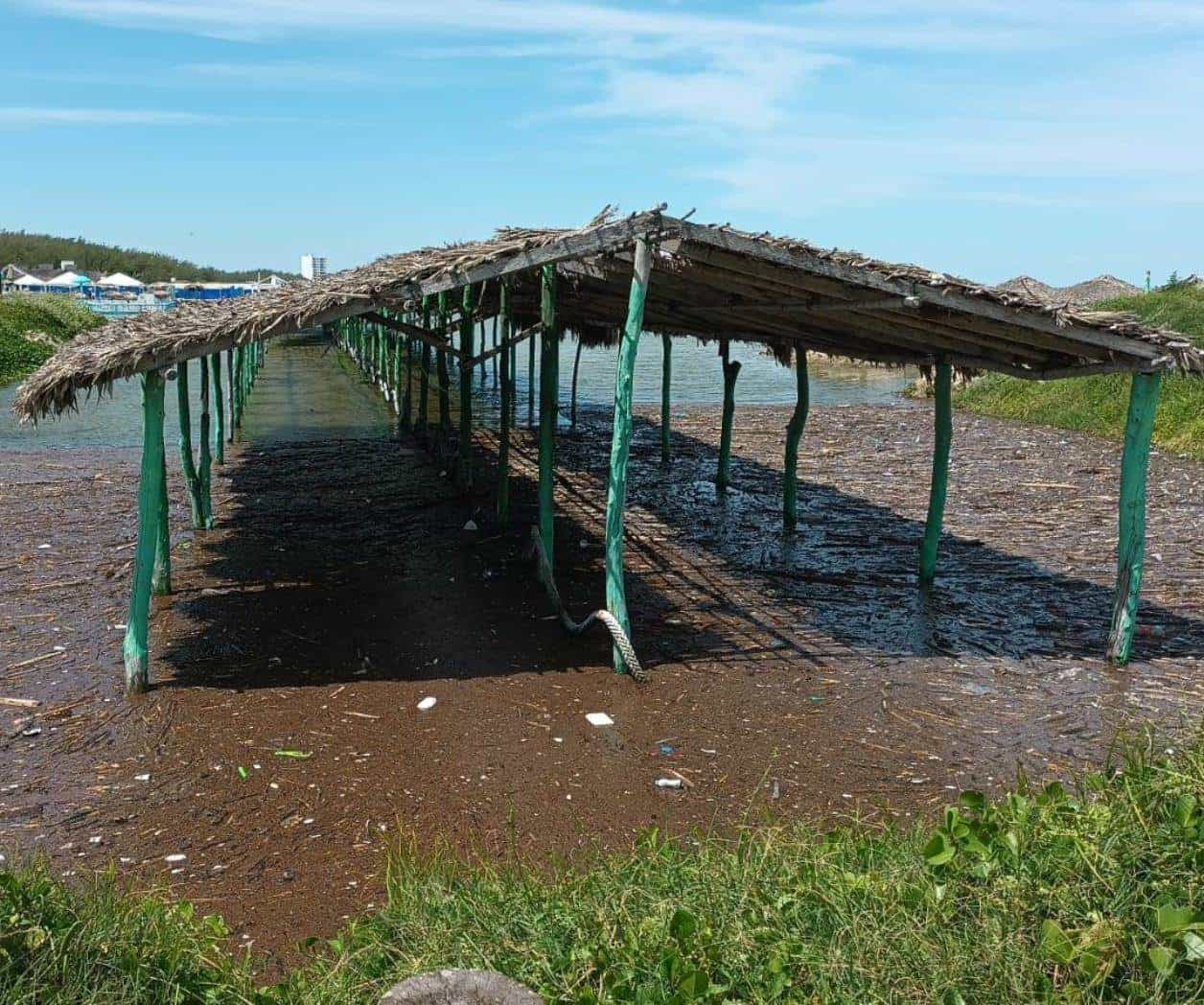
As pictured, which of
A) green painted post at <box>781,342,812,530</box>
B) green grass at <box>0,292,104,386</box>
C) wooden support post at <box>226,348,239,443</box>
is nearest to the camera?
green painted post at <box>781,342,812,530</box>

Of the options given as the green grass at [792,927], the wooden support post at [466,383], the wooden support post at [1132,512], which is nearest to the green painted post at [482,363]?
the wooden support post at [466,383]

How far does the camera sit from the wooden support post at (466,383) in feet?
43.2

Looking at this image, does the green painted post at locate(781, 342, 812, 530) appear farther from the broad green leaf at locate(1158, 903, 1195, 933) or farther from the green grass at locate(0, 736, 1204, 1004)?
the broad green leaf at locate(1158, 903, 1195, 933)

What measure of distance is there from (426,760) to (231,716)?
1.38m

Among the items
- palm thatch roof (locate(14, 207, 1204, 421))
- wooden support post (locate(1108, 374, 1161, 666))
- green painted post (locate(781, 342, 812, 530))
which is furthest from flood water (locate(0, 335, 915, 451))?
wooden support post (locate(1108, 374, 1161, 666))

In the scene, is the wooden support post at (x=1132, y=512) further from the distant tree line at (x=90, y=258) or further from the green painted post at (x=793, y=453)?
the distant tree line at (x=90, y=258)

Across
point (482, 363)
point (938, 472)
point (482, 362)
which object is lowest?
point (938, 472)

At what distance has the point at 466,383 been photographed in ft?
46.1

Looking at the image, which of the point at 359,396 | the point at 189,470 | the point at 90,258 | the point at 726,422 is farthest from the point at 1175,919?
the point at 90,258

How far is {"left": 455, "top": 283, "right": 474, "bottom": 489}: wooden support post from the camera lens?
13.2m

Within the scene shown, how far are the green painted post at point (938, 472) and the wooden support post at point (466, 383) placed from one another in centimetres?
484

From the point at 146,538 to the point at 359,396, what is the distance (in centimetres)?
→ 2234

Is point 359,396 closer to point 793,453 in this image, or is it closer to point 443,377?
point 443,377

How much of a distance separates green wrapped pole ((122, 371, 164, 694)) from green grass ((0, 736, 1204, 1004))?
3.12m
